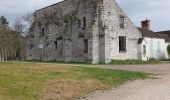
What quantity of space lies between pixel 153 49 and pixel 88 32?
10.7 m

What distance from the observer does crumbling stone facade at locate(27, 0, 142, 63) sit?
39750mm

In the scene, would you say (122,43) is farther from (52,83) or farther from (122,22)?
(52,83)

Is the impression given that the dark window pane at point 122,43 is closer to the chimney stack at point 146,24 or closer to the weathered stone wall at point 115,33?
the weathered stone wall at point 115,33

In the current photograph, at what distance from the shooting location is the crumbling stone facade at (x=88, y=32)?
130 feet

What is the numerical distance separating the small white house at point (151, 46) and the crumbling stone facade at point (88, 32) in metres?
0.89

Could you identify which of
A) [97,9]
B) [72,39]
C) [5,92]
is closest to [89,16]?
[97,9]

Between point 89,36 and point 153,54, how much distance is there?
35.9ft

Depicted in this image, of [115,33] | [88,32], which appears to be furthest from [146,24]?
[88,32]

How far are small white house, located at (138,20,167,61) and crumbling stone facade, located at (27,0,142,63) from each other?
0.89 m

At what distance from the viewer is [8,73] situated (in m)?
20.3

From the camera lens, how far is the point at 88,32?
132 feet

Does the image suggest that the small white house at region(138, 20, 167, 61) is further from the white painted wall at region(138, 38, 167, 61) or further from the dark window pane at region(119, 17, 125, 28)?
the dark window pane at region(119, 17, 125, 28)

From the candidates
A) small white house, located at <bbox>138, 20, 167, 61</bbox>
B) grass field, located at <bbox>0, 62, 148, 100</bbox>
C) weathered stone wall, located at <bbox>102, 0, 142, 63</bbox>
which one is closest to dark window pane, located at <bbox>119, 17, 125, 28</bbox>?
weathered stone wall, located at <bbox>102, 0, 142, 63</bbox>

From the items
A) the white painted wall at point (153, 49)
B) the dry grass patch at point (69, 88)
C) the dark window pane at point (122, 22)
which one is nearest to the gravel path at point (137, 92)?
the dry grass patch at point (69, 88)
